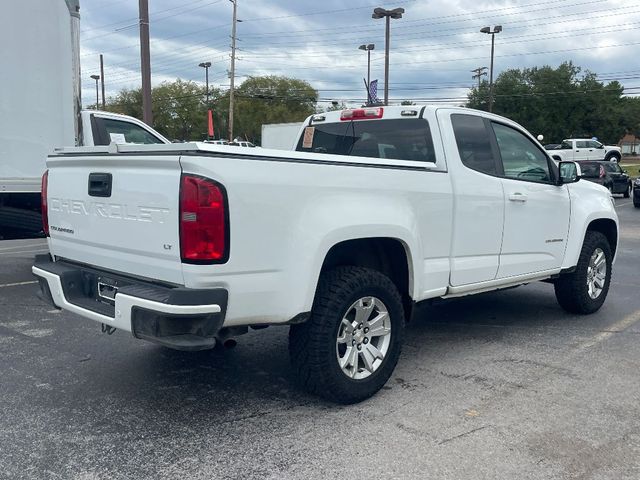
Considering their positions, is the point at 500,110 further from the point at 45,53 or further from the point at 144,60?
the point at 45,53

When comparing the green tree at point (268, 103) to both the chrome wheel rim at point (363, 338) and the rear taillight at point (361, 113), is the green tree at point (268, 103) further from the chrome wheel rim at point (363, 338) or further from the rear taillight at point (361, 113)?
the chrome wheel rim at point (363, 338)

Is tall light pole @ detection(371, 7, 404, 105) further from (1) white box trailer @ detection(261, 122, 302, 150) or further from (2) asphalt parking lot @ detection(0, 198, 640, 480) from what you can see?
(2) asphalt parking lot @ detection(0, 198, 640, 480)

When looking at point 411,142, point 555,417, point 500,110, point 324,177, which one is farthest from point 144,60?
point 500,110

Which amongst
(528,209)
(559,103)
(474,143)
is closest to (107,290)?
(474,143)

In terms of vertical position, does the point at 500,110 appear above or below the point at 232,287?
above

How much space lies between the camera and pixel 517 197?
17.2 ft

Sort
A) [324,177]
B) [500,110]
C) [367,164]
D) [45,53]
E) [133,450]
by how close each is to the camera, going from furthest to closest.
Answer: [500,110], [45,53], [367,164], [324,177], [133,450]

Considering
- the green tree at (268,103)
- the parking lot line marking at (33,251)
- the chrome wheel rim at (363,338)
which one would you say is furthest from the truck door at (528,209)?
the green tree at (268,103)

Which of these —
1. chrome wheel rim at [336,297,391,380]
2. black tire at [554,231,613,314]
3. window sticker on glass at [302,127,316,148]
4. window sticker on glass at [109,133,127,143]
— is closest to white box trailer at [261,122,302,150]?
window sticker on glass at [109,133,127,143]

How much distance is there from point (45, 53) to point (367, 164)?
18.1 ft

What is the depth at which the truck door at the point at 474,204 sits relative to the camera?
4727mm

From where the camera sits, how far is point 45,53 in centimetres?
775

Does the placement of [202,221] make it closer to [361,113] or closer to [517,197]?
[361,113]

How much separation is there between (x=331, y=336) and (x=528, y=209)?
2510 millimetres
